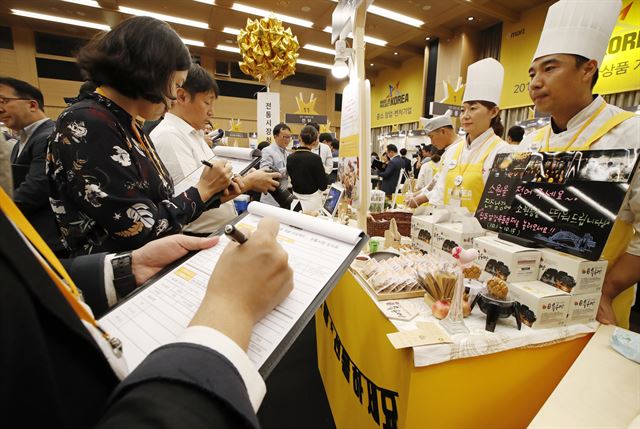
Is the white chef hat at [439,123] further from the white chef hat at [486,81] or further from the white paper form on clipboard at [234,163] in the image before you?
the white paper form on clipboard at [234,163]

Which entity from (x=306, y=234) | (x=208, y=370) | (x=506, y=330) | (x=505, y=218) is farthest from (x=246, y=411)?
(x=505, y=218)

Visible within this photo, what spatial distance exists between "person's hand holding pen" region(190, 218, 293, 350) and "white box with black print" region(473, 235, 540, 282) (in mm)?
864

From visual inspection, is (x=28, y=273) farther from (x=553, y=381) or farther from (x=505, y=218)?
(x=553, y=381)

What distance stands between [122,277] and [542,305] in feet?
3.92

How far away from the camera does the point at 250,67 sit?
3.78 m

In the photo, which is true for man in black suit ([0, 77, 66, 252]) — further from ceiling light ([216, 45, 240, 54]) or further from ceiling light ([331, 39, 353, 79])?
ceiling light ([216, 45, 240, 54])

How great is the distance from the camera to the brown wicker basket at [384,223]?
199 cm

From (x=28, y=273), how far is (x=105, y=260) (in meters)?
0.48

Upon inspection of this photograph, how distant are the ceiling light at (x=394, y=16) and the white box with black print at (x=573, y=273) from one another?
9.09 m

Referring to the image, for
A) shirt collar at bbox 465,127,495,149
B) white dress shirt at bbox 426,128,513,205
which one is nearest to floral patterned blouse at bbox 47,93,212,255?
white dress shirt at bbox 426,128,513,205

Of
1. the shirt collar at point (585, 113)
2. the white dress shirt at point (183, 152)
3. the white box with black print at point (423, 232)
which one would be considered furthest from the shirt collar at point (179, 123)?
the shirt collar at point (585, 113)

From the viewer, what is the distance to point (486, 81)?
2381mm

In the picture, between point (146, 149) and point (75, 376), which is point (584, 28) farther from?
point (75, 376)

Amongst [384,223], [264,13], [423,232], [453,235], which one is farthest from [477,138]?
[264,13]
